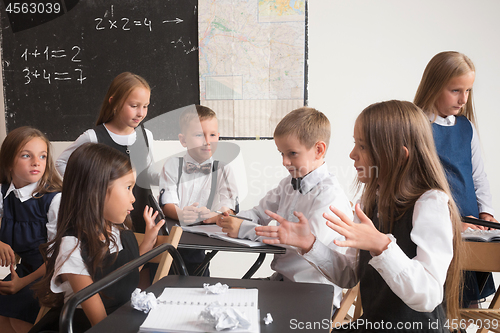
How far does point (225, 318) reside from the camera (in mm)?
727

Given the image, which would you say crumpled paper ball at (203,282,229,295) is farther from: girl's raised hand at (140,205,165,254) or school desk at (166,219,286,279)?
girl's raised hand at (140,205,165,254)

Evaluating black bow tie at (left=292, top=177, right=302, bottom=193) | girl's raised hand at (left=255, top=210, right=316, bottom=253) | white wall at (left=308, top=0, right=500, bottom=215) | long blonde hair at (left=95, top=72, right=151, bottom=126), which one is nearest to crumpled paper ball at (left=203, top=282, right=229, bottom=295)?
girl's raised hand at (left=255, top=210, right=316, bottom=253)

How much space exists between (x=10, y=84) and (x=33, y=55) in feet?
1.09

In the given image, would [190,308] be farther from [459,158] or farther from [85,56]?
[85,56]

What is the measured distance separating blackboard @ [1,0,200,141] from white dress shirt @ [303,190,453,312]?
255cm

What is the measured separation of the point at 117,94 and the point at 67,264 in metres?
1.28

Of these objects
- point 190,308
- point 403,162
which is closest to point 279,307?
point 190,308

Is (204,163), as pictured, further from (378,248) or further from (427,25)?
(427,25)

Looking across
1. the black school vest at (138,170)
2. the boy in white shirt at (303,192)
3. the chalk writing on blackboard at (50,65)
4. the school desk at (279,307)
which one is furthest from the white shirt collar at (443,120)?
the chalk writing on blackboard at (50,65)

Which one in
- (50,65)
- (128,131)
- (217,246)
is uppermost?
(50,65)

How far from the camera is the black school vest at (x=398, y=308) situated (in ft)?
3.29

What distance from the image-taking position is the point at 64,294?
124 cm

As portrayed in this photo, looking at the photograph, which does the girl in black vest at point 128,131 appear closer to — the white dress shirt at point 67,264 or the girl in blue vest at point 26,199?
the girl in blue vest at point 26,199

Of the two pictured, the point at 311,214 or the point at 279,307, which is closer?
the point at 279,307
